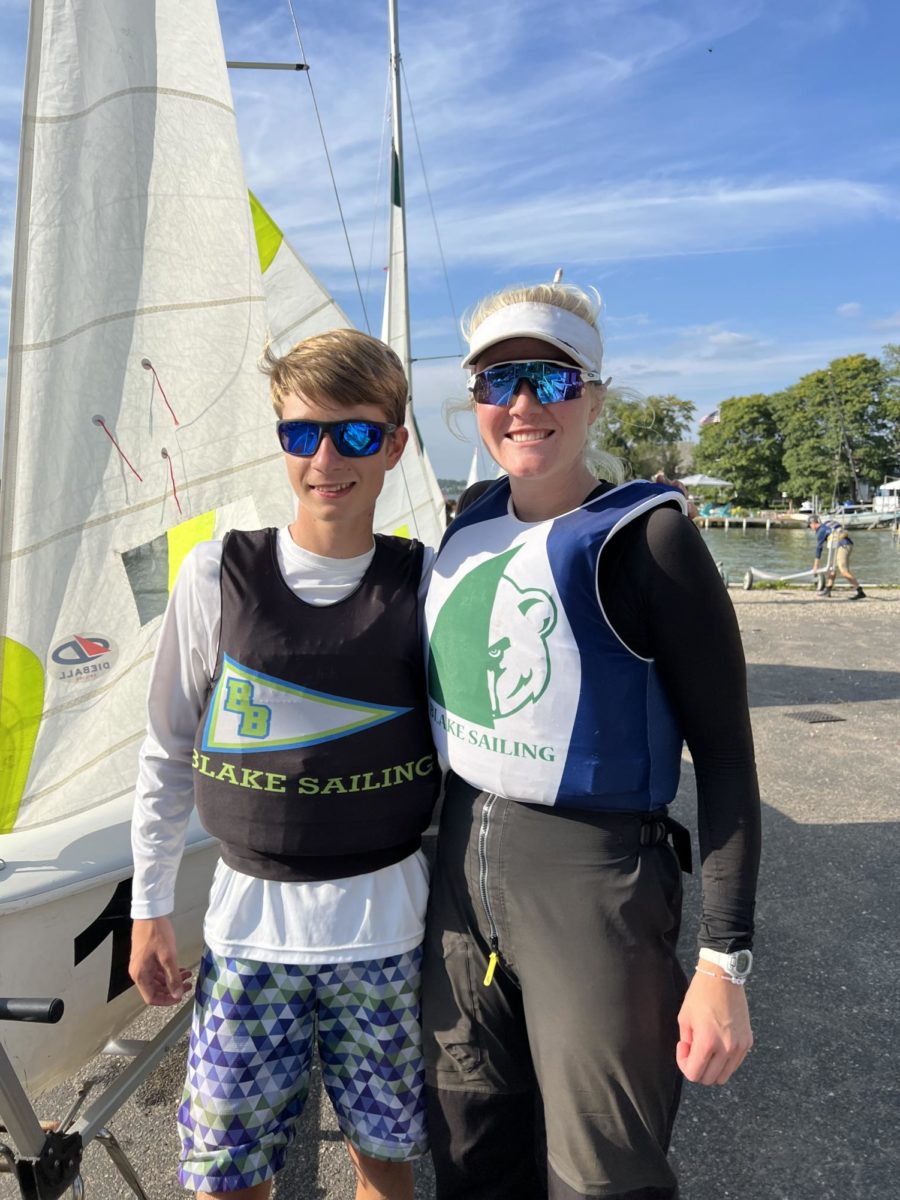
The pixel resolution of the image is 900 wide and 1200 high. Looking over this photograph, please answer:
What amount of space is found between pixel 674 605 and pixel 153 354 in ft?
7.58

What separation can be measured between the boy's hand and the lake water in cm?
2059

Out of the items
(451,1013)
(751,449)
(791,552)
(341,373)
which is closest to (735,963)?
(451,1013)

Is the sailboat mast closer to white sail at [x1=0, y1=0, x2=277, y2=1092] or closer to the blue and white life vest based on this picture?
white sail at [x1=0, y1=0, x2=277, y2=1092]

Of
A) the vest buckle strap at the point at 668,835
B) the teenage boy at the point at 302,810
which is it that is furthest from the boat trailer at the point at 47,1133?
the vest buckle strap at the point at 668,835

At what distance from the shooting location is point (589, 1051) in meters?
1.40

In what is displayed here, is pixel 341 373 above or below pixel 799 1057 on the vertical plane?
above

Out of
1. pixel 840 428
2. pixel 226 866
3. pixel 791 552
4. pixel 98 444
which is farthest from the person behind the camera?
pixel 840 428

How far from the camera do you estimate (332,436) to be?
1718mm

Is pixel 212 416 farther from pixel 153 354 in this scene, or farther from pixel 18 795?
pixel 18 795

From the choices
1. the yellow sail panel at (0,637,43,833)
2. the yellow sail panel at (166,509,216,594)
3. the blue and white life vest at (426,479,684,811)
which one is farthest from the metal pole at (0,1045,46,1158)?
the yellow sail panel at (166,509,216,594)

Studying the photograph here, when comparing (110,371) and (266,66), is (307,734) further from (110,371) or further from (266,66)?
(266,66)

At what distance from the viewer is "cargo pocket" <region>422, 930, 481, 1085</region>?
5.13 feet

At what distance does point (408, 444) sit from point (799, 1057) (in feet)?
17.4

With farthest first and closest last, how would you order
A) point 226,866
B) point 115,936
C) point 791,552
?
1. point 791,552
2. point 115,936
3. point 226,866
